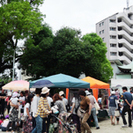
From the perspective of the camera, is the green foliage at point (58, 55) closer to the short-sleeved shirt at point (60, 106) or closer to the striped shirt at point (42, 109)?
the short-sleeved shirt at point (60, 106)

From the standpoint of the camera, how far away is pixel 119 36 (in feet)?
177

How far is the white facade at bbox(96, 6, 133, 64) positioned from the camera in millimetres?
52131

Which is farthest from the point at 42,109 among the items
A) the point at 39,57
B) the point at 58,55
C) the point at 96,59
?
→ the point at 96,59

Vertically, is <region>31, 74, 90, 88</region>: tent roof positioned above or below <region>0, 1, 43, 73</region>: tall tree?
below

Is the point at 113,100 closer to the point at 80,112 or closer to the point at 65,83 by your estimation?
the point at 65,83

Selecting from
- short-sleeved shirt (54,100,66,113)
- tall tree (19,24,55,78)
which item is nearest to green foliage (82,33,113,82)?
tall tree (19,24,55,78)

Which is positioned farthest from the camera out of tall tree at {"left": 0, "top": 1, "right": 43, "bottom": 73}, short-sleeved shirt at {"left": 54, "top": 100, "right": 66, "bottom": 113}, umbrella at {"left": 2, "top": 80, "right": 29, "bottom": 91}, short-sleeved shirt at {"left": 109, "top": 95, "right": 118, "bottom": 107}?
tall tree at {"left": 0, "top": 1, "right": 43, "bottom": 73}

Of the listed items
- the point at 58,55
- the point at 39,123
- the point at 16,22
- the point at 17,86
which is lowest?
the point at 39,123

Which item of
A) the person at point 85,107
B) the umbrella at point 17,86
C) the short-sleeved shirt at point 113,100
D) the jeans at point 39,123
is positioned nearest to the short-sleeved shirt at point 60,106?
the person at point 85,107

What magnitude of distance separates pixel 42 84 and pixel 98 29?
50362mm

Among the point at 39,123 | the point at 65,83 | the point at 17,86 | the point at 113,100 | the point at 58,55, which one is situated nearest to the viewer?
the point at 39,123

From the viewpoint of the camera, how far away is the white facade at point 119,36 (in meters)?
52.1

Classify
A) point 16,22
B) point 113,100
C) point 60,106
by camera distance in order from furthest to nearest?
point 16,22 → point 113,100 → point 60,106

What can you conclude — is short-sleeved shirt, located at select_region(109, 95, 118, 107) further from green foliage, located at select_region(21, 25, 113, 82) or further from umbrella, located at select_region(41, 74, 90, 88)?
green foliage, located at select_region(21, 25, 113, 82)
